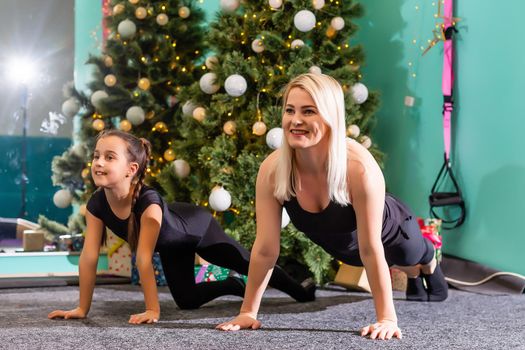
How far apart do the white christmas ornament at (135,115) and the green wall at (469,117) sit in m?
1.45

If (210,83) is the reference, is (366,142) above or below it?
below

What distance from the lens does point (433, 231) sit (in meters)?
3.65

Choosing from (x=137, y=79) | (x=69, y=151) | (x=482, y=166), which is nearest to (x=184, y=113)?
(x=137, y=79)

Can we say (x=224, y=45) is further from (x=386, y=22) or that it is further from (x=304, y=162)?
(x=304, y=162)

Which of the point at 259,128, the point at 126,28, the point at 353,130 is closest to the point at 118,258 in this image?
the point at 259,128

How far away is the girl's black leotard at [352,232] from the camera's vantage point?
97.0 inches

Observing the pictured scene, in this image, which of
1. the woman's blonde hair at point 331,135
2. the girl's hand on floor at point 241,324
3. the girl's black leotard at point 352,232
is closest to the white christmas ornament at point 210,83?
→ the girl's black leotard at point 352,232

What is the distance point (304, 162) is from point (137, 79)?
196cm

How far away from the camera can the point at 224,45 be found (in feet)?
12.6

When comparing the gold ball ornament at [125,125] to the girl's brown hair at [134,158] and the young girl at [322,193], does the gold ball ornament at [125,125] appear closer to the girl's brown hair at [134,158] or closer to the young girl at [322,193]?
the girl's brown hair at [134,158]

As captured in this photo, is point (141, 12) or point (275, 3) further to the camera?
point (141, 12)

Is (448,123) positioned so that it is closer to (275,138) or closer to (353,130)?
(353,130)

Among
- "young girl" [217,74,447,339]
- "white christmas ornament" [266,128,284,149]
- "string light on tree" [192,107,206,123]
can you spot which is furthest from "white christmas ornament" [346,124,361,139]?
"young girl" [217,74,447,339]

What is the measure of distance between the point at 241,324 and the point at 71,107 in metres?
2.07
